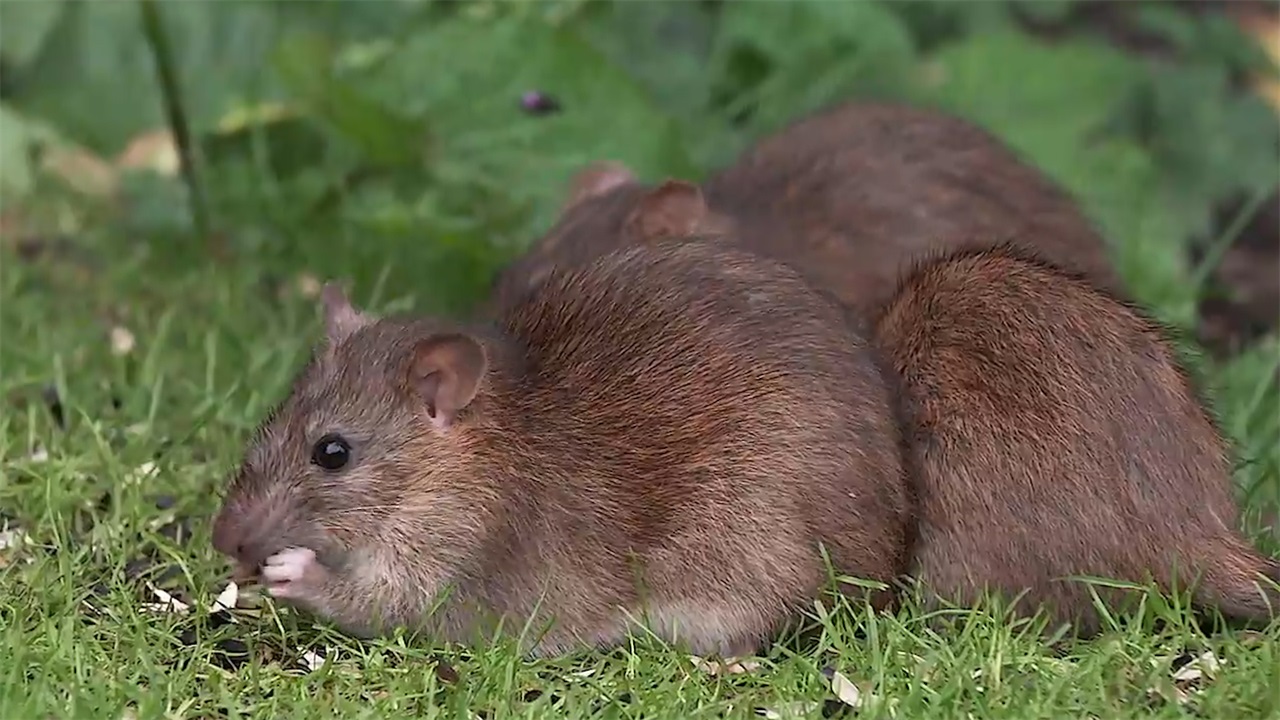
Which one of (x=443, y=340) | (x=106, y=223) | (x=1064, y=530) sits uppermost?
(x=443, y=340)

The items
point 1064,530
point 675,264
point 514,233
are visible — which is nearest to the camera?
point 1064,530

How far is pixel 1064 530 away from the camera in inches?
169

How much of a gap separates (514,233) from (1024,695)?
10.2 ft

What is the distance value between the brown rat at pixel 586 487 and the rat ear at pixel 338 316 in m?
0.15

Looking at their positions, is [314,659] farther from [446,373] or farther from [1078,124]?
[1078,124]

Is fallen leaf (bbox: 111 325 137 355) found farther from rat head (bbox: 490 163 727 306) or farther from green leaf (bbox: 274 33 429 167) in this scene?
rat head (bbox: 490 163 727 306)

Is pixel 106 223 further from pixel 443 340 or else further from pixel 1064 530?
pixel 1064 530

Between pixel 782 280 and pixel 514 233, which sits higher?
pixel 782 280

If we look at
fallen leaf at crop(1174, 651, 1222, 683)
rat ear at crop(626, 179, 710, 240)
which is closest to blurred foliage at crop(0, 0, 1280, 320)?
rat ear at crop(626, 179, 710, 240)

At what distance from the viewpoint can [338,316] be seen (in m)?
4.68

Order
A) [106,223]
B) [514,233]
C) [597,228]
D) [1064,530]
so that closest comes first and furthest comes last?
[1064,530] → [597,228] → [514,233] → [106,223]

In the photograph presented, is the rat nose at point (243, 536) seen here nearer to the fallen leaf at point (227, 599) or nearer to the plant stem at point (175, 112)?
the fallen leaf at point (227, 599)

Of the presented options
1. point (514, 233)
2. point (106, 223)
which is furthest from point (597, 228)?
point (106, 223)

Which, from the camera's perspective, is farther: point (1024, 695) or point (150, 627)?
point (150, 627)
